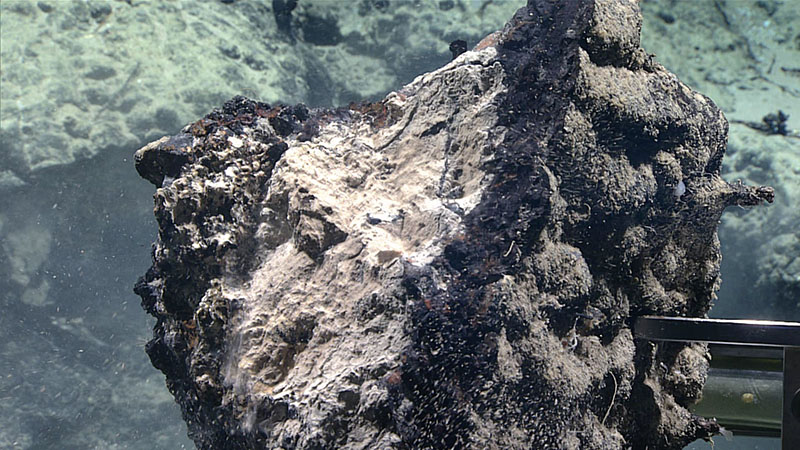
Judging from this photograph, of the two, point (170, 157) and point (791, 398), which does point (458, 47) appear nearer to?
point (170, 157)

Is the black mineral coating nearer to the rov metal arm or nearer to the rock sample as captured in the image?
the rock sample

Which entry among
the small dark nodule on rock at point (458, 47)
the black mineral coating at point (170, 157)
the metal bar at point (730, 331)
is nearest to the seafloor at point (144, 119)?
the black mineral coating at point (170, 157)

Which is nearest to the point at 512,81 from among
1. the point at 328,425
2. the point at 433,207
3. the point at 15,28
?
the point at 433,207

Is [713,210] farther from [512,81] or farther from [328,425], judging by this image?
[328,425]

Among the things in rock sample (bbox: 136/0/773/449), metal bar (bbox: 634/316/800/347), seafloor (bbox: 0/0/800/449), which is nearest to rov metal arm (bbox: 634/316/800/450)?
metal bar (bbox: 634/316/800/347)

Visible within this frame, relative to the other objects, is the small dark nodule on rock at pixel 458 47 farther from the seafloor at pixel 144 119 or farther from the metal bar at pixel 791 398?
the seafloor at pixel 144 119
